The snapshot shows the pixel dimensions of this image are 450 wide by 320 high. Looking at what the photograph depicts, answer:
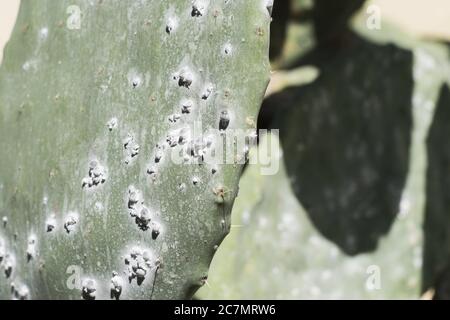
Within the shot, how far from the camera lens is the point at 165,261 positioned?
1.11 metres

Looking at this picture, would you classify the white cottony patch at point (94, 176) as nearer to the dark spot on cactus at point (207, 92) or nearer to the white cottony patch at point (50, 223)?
the white cottony patch at point (50, 223)

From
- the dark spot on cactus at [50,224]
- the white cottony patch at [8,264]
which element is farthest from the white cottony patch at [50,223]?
the white cottony patch at [8,264]

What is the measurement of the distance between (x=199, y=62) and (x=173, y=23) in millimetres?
78

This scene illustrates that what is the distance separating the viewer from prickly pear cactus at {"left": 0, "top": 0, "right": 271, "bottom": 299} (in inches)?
41.3

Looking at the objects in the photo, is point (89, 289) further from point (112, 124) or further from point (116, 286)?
point (112, 124)

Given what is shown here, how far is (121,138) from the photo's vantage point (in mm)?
1165

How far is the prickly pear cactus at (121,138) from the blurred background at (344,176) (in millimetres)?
331

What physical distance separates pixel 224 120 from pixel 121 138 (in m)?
0.19

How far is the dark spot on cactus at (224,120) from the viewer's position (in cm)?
103

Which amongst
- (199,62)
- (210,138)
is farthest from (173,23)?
(210,138)

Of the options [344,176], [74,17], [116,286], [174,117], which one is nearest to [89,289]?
[116,286]

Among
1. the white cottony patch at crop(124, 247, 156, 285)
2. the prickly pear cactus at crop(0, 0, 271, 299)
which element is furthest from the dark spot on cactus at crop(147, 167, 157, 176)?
the white cottony patch at crop(124, 247, 156, 285)
